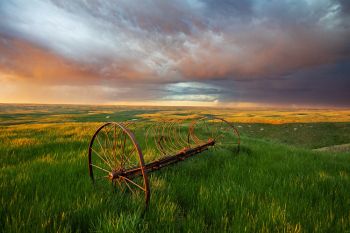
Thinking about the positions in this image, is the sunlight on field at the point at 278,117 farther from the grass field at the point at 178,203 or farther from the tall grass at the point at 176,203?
the tall grass at the point at 176,203

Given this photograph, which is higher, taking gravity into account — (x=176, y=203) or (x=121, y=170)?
(x=121, y=170)

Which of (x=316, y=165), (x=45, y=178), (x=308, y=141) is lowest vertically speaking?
(x=308, y=141)

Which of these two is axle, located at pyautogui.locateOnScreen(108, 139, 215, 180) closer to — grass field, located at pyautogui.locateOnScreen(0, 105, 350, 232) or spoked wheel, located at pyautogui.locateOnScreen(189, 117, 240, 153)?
grass field, located at pyautogui.locateOnScreen(0, 105, 350, 232)

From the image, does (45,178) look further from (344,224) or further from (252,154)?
(252,154)

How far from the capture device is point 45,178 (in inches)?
147

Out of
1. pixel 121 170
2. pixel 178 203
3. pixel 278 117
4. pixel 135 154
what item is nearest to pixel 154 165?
pixel 121 170

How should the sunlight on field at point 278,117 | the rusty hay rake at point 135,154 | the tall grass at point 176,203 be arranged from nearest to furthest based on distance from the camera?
the tall grass at point 176,203 → the rusty hay rake at point 135,154 → the sunlight on field at point 278,117

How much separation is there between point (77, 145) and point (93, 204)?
5.37 m

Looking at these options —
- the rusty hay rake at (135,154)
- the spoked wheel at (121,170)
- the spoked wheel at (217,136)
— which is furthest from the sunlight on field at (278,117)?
the spoked wheel at (121,170)

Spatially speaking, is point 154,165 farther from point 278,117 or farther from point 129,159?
point 278,117

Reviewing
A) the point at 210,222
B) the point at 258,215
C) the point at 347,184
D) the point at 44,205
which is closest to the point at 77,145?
the point at 44,205

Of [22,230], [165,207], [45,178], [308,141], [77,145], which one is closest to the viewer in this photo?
[22,230]

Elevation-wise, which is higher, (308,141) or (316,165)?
(316,165)

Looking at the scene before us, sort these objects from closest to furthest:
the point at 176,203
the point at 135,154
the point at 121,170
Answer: the point at 176,203
the point at 121,170
the point at 135,154
